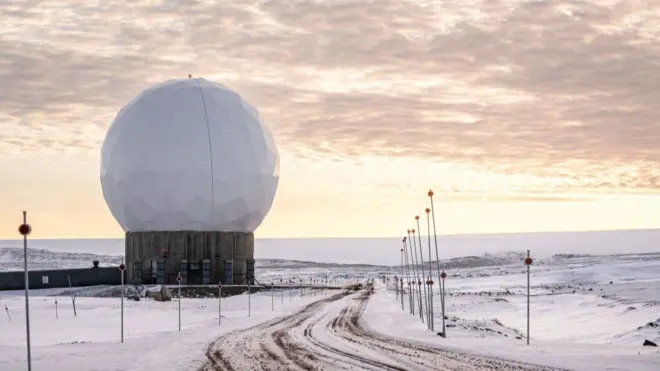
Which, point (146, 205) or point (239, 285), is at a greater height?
point (146, 205)

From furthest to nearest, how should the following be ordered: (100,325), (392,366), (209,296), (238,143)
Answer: (238,143) < (209,296) < (100,325) < (392,366)

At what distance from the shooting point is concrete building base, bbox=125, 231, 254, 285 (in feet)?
228

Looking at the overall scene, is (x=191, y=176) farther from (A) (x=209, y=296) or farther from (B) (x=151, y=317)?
(B) (x=151, y=317)

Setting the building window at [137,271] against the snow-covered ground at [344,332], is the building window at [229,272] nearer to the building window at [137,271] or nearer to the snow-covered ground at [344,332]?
the snow-covered ground at [344,332]

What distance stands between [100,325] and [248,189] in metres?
30.3

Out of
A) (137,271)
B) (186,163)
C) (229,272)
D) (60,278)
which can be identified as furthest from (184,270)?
(60,278)

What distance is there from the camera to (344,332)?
3606 centimetres

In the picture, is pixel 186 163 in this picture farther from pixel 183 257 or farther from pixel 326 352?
pixel 326 352

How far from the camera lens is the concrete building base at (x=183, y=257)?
228 ft

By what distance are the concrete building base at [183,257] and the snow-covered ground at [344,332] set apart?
369 centimetres

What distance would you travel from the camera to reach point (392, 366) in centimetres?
2341

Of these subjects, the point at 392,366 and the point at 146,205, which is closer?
the point at 392,366

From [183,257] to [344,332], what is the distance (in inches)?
1402

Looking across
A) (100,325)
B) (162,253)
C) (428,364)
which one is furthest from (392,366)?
(162,253)
